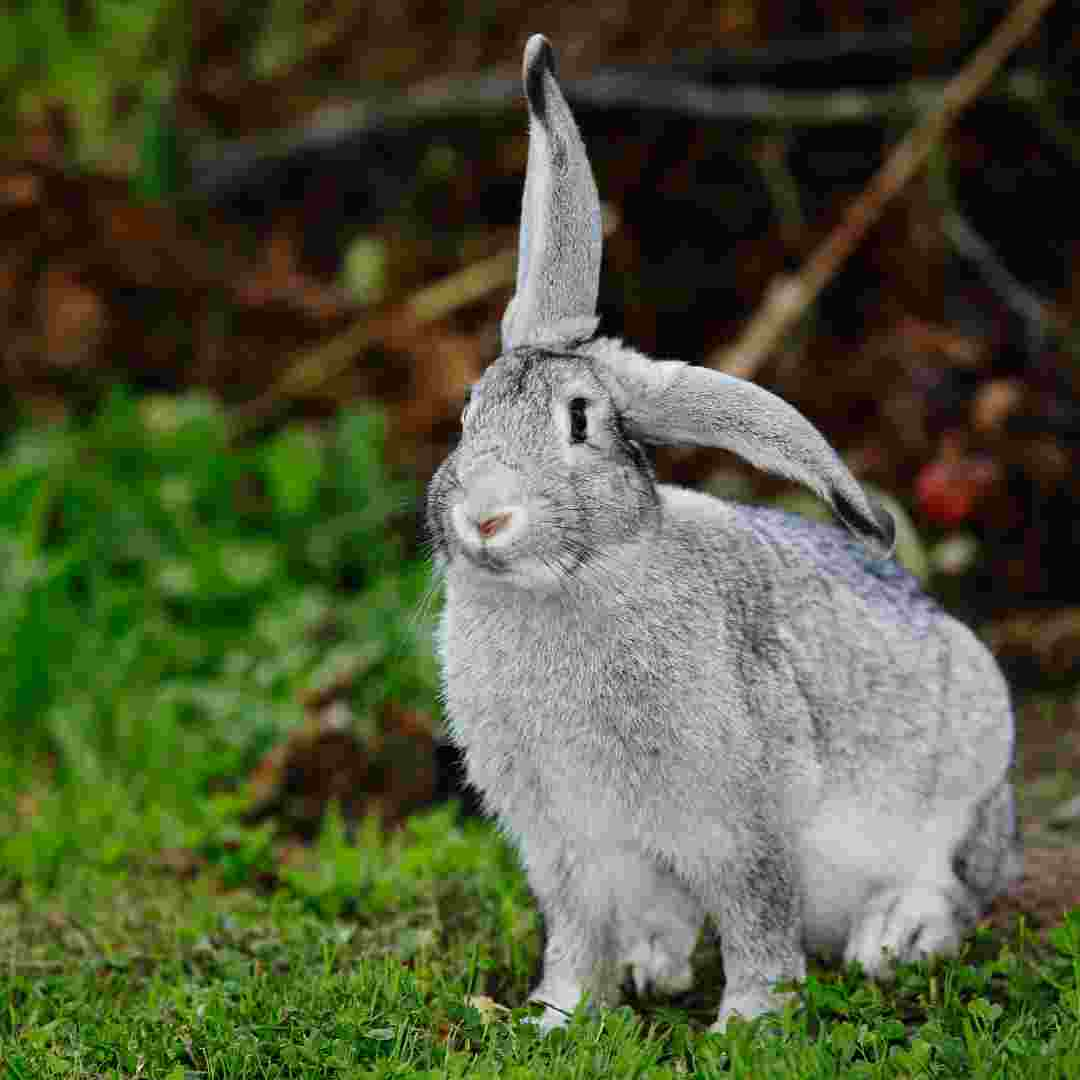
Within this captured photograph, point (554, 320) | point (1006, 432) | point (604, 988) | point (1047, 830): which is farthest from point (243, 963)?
point (1006, 432)

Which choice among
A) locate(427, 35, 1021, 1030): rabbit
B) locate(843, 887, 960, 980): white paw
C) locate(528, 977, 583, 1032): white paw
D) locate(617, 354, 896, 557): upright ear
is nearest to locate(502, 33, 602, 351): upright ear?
locate(427, 35, 1021, 1030): rabbit

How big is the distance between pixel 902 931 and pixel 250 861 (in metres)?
2.24

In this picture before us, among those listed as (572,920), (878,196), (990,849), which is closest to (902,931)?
(990,849)

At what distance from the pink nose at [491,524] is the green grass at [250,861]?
66 cm

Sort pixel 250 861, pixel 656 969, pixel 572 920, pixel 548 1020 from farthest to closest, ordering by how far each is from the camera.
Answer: pixel 250 861 < pixel 656 969 < pixel 572 920 < pixel 548 1020

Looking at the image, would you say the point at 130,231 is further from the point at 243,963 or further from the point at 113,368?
the point at 243,963

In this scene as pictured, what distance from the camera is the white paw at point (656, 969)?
15.5 feet

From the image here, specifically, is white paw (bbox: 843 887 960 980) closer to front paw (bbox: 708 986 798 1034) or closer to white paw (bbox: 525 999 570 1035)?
front paw (bbox: 708 986 798 1034)

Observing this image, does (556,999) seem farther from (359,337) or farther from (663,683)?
(359,337)

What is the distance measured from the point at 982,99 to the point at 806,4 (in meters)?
1.21

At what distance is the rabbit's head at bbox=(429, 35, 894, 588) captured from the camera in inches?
156

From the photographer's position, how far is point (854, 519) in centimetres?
401

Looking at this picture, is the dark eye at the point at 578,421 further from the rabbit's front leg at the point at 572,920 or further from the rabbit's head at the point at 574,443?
the rabbit's front leg at the point at 572,920

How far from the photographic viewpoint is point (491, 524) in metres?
3.90
